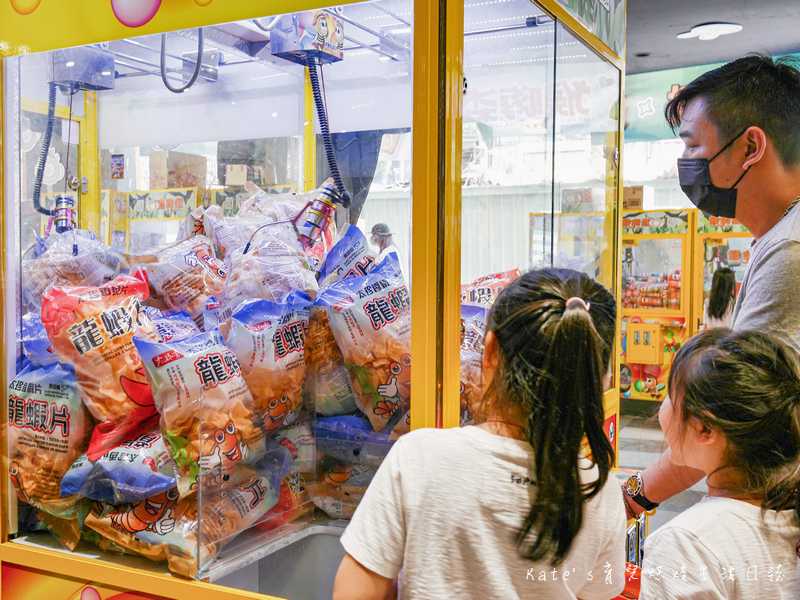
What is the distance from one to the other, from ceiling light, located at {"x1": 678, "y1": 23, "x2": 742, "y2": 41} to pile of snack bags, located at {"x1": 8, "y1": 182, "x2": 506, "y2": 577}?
0.66 m

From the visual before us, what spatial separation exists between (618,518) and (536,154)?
881 mm

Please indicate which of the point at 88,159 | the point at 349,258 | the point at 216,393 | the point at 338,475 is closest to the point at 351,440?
the point at 338,475

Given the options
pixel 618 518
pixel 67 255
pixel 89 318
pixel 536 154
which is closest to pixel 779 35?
pixel 536 154

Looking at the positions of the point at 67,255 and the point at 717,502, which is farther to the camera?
the point at 67,255

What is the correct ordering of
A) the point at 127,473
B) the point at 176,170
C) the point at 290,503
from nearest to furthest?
1. the point at 127,473
2. the point at 290,503
3. the point at 176,170

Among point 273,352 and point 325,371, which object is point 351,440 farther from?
point 273,352

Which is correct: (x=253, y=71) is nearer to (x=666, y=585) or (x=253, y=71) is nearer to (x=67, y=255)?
(x=67, y=255)

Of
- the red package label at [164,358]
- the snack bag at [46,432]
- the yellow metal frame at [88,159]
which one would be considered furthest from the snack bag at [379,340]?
the yellow metal frame at [88,159]

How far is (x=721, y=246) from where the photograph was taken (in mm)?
1358

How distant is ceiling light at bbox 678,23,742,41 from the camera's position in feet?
4.87

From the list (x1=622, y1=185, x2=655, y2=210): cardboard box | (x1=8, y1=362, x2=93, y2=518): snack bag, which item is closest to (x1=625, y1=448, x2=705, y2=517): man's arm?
(x1=622, y1=185, x2=655, y2=210): cardboard box

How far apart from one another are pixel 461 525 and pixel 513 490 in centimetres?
10

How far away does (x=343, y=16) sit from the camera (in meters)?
1.65

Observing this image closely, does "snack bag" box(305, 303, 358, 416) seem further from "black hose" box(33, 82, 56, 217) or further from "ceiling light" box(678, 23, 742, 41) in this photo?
"ceiling light" box(678, 23, 742, 41)
